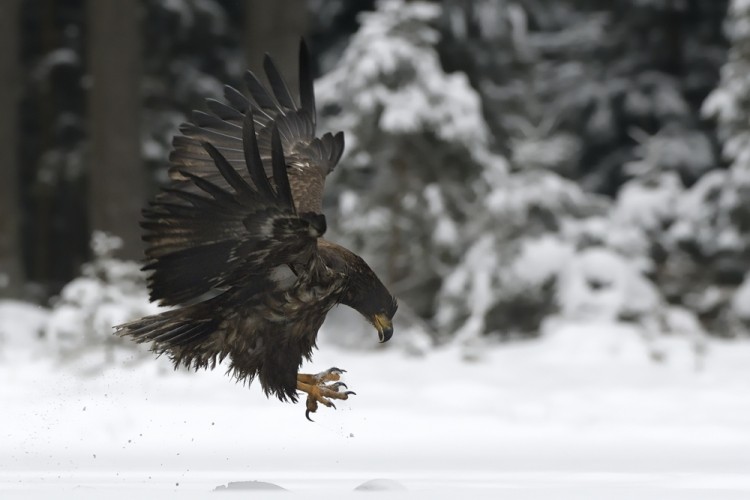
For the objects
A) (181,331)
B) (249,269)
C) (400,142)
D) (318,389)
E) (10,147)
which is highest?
(10,147)

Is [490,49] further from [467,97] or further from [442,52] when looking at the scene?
[467,97]

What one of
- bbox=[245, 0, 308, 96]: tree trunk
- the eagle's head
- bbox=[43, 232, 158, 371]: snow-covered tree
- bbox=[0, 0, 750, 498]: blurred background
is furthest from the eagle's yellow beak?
bbox=[245, 0, 308, 96]: tree trunk

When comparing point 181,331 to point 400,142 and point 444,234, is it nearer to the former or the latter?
point 400,142

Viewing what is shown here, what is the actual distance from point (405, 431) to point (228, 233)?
2949 mm

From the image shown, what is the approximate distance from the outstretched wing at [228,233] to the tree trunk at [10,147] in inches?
460

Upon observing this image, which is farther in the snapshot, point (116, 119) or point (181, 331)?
point (116, 119)

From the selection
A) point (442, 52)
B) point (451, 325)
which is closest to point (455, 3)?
point (442, 52)

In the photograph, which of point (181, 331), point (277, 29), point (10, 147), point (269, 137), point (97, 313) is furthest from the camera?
point (10, 147)

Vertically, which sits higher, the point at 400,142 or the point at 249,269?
the point at 400,142

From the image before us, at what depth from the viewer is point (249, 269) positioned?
19.0 feet

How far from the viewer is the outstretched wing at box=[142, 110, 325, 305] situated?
552 centimetres

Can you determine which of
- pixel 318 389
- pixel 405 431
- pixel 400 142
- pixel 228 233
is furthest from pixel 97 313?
pixel 228 233

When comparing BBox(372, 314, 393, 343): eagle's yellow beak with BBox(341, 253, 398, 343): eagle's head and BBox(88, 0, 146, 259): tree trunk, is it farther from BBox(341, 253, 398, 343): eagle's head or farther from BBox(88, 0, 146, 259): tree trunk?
BBox(88, 0, 146, 259): tree trunk

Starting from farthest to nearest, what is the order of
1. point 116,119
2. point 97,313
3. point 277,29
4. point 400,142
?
point 116,119, point 277,29, point 400,142, point 97,313
